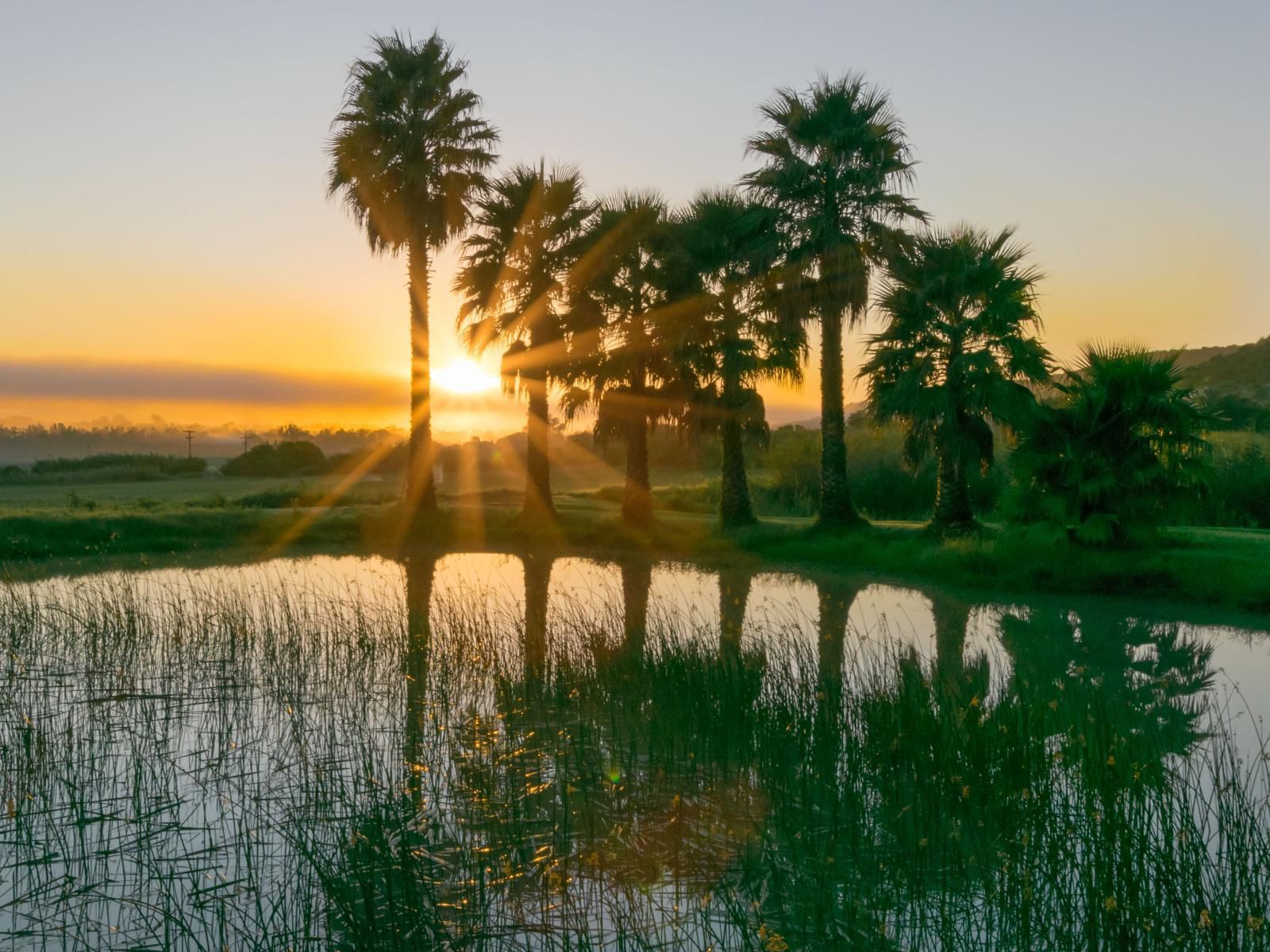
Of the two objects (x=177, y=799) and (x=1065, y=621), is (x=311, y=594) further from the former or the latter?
(x=1065, y=621)

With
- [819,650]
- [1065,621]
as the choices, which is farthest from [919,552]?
[819,650]

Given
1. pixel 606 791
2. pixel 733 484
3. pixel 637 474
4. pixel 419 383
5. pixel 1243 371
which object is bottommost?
pixel 606 791

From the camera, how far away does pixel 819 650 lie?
1255 cm

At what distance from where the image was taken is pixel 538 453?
30.5m

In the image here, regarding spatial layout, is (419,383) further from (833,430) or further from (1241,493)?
(1241,493)

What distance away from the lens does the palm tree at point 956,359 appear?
22719mm

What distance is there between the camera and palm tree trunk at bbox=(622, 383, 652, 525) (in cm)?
2855

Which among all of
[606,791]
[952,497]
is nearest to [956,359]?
[952,497]

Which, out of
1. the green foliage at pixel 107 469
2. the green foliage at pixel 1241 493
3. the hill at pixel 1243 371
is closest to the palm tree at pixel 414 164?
the green foliage at pixel 1241 493

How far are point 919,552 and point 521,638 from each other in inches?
502

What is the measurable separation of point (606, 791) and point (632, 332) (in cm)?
2239

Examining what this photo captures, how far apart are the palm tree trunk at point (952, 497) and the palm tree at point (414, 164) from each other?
13.9 m

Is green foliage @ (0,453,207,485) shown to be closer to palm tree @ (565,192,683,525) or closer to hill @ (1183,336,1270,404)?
palm tree @ (565,192,683,525)

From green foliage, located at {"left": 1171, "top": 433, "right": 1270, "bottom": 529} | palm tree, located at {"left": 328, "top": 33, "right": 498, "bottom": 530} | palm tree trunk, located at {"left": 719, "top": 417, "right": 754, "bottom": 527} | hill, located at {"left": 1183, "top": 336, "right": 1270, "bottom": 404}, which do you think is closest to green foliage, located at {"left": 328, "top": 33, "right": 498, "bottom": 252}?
palm tree, located at {"left": 328, "top": 33, "right": 498, "bottom": 530}
